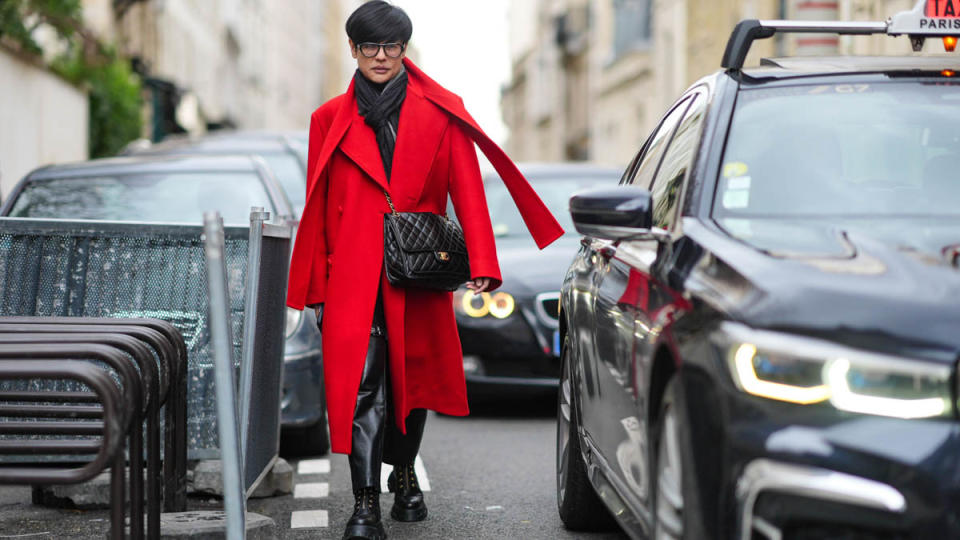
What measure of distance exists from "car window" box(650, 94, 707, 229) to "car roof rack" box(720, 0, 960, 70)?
0.59ft

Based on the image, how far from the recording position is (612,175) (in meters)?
11.2

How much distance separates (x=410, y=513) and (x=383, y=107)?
1.59 meters

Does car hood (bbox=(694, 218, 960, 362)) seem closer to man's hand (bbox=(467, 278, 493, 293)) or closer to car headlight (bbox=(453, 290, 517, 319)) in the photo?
man's hand (bbox=(467, 278, 493, 293))

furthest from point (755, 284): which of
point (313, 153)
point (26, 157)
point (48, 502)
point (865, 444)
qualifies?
point (26, 157)

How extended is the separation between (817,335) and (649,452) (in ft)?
2.54

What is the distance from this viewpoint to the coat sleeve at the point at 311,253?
5.64 metres

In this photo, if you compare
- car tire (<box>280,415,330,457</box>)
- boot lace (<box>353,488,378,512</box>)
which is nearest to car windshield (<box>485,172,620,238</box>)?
car tire (<box>280,415,330,457</box>)

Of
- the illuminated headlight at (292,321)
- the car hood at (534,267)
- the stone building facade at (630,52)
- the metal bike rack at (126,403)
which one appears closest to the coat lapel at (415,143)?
the metal bike rack at (126,403)

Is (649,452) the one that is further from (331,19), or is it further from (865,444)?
(331,19)

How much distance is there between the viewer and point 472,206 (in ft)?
18.8

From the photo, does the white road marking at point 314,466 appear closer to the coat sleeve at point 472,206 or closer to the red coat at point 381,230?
the red coat at point 381,230

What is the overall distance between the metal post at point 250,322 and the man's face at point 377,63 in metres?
0.81

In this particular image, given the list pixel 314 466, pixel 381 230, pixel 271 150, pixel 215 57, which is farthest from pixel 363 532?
pixel 215 57

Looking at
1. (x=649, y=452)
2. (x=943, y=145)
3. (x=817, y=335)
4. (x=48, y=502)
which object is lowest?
(x=48, y=502)
